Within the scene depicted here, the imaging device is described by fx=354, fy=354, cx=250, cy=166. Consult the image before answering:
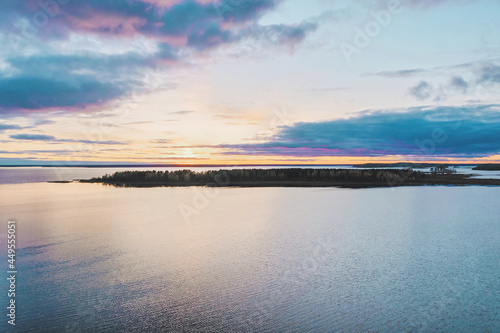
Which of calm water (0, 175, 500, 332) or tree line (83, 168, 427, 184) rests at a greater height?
tree line (83, 168, 427, 184)

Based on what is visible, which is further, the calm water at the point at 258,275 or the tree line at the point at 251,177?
the tree line at the point at 251,177

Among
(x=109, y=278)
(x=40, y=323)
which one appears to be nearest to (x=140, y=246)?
(x=109, y=278)

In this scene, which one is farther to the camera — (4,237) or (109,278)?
(4,237)

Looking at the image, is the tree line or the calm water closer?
the calm water

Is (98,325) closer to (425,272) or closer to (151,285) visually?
(151,285)

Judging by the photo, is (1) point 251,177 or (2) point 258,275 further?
(1) point 251,177

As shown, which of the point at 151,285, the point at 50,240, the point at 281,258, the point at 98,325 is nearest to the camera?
the point at 98,325

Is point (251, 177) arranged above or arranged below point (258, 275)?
above

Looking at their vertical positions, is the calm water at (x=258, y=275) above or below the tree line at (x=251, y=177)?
below
